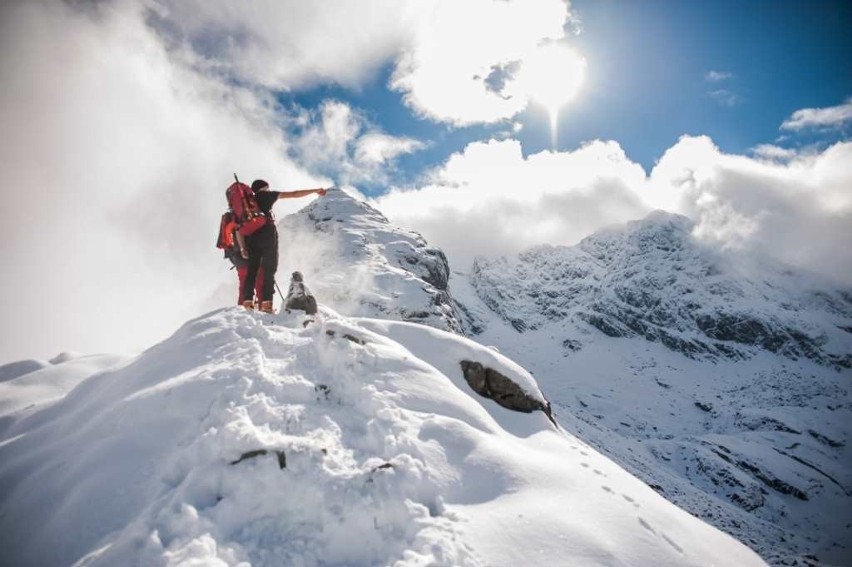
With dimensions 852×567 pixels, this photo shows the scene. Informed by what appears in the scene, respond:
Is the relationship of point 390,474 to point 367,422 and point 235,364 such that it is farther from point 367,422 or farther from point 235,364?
point 235,364

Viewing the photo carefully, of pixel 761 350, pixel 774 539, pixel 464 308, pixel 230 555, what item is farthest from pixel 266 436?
pixel 761 350

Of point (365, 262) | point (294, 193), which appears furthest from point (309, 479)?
point (365, 262)

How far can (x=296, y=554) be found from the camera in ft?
15.7

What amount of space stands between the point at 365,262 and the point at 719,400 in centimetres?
12344

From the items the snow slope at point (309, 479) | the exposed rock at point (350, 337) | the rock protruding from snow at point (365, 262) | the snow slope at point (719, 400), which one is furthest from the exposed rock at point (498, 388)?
the snow slope at point (719, 400)

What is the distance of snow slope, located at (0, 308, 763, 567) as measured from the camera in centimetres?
493

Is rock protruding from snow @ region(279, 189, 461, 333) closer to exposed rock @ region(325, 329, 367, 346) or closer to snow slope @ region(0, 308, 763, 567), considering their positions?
exposed rock @ region(325, 329, 367, 346)

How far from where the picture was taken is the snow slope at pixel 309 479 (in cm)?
493

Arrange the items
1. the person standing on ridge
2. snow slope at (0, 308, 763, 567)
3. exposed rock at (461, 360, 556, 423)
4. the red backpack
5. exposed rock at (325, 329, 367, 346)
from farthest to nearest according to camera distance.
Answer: the person standing on ridge, the red backpack, exposed rock at (461, 360, 556, 423), exposed rock at (325, 329, 367, 346), snow slope at (0, 308, 763, 567)

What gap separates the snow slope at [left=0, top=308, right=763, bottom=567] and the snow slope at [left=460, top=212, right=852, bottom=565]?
5292 centimetres

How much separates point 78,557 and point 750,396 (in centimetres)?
16889

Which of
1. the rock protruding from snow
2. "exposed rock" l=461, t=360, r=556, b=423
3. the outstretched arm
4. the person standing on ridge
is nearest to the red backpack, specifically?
the person standing on ridge

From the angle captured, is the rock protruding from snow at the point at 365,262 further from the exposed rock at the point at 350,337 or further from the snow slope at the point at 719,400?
the exposed rock at the point at 350,337

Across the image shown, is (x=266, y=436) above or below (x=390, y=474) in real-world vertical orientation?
above
